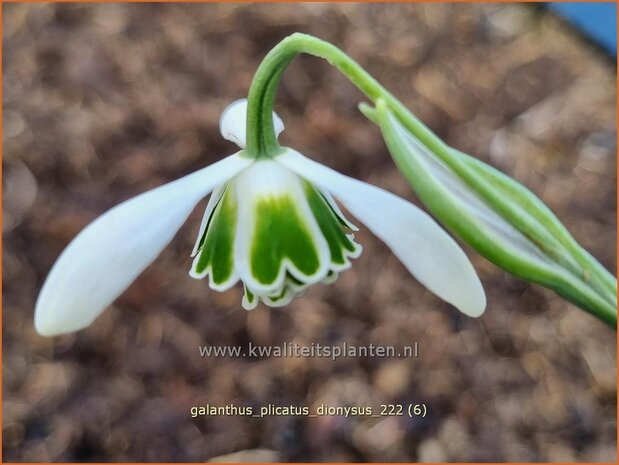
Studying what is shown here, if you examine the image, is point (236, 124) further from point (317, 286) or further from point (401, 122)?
point (317, 286)

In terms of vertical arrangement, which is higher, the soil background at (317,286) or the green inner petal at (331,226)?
the green inner petal at (331,226)

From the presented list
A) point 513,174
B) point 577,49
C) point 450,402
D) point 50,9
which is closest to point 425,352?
point 450,402

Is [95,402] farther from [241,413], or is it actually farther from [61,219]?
[61,219]

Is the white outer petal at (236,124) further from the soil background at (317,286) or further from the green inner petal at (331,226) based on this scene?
the soil background at (317,286)

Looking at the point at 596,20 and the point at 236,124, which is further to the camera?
the point at 596,20

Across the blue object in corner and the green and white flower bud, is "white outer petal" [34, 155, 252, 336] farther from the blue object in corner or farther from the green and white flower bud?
the blue object in corner

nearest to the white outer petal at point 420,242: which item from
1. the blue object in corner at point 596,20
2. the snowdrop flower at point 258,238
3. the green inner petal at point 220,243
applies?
the snowdrop flower at point 258,238

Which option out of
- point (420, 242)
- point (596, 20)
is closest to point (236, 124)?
point (420, 242)
